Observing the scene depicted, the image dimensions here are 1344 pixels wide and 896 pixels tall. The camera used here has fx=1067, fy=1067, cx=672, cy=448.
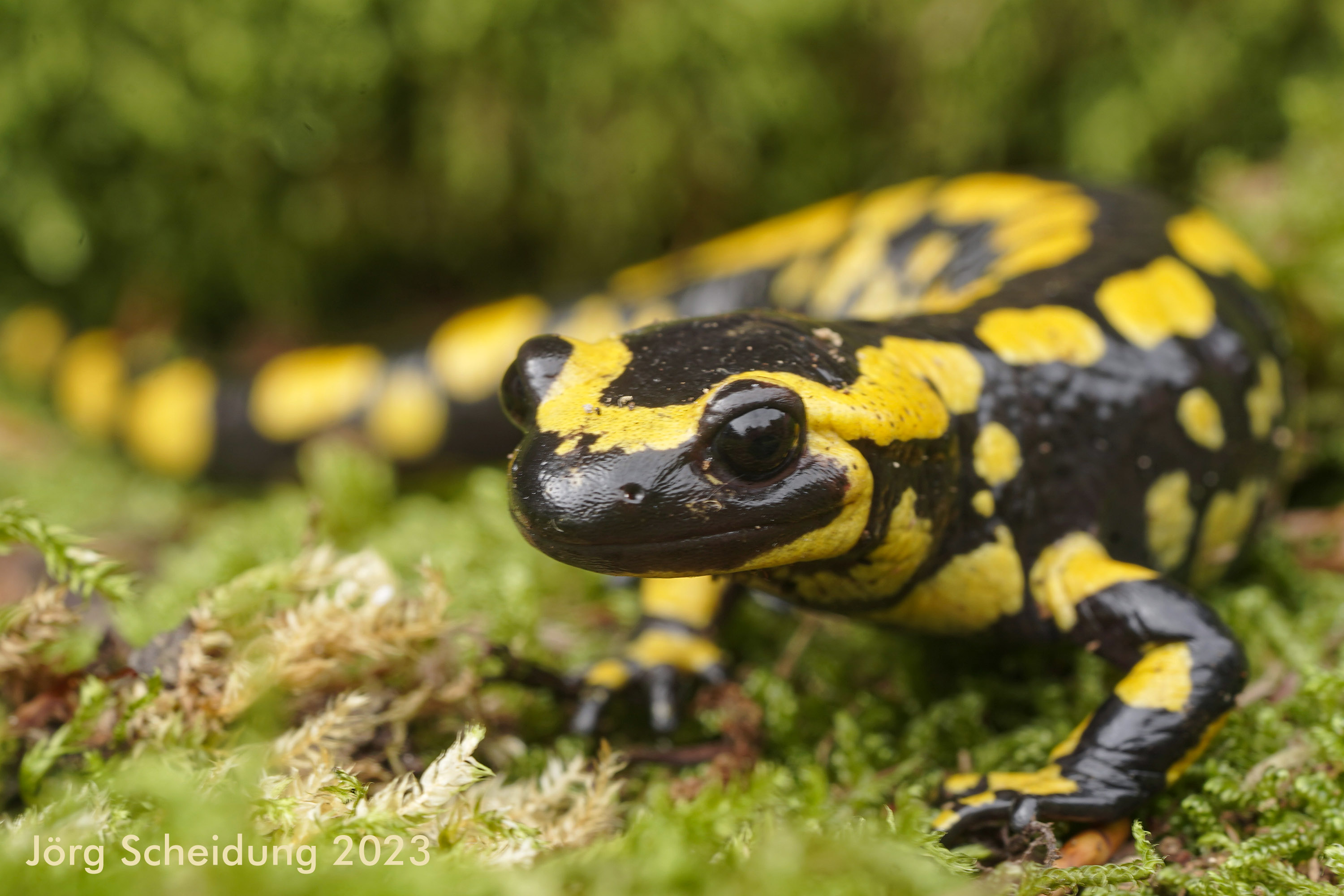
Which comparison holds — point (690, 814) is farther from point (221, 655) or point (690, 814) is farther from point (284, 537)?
point (284, 537)

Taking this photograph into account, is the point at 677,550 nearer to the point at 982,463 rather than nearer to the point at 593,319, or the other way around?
the point at 982,463

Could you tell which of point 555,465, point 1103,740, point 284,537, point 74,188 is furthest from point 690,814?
point 74,188

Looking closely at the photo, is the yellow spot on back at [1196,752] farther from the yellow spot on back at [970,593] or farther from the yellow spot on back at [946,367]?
the yellow spot on back at [946,367]

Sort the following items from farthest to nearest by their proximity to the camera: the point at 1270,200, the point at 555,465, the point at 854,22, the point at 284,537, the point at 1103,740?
1. the point at 854,22
2. the point at 1270,200
3. the point at 284,537
4. the point at 1103,740
5. the point at 555,465

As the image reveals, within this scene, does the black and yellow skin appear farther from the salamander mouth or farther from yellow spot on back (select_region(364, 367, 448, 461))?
yellow spot on back (select_region(364, 367, 448, 461))

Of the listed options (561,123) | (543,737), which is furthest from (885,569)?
(561,123)
